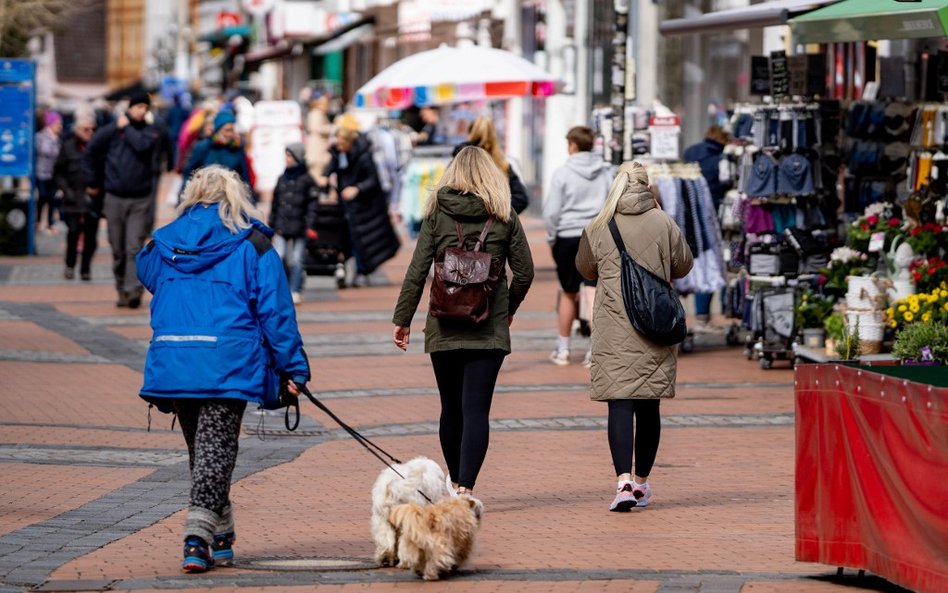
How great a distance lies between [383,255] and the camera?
22500 mm

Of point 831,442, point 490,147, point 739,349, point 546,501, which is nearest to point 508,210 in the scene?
point 546,501

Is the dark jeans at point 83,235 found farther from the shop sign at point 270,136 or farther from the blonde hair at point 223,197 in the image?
the blonde hair at point 223,197

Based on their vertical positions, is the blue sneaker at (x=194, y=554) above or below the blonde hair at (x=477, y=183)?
below

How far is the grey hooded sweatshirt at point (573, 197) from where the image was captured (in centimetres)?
1516

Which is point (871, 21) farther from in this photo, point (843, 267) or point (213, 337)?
point (213, 337)

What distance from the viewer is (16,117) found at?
1023 inches

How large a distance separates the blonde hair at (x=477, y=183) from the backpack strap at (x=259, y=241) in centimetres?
141

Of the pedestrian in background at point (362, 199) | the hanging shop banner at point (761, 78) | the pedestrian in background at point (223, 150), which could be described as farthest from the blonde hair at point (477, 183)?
the pedestrian in background at point (362, 199)

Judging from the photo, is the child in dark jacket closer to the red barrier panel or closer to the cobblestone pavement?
the cobblestone pavement

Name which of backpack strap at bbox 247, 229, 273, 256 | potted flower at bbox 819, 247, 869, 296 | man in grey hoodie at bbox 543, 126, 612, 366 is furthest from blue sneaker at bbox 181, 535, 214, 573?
man in grey hoodie at bbox 543, 126, 612, 366

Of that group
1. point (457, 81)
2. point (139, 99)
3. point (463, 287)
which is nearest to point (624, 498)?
point (463, 287)

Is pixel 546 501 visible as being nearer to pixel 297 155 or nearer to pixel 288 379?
pixel 288 379

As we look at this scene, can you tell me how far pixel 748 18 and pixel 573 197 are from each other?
1.86m

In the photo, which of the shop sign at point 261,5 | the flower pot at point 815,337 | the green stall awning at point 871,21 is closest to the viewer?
the green stall awning at point 871,21
